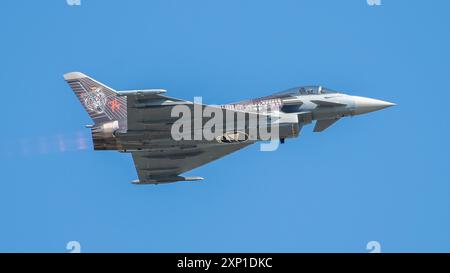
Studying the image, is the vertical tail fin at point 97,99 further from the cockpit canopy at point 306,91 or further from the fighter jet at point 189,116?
the cockpit canopy at point 306,91

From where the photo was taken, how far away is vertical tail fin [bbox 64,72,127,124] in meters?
31.6

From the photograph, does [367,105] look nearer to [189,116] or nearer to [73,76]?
[189,116]

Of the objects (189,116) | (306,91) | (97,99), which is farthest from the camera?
(306,91)

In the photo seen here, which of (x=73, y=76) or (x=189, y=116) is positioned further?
(x=73, y=76)

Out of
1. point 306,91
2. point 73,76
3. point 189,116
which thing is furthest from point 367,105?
point 73,76

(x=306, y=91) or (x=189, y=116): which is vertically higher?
(x=306, y=91)

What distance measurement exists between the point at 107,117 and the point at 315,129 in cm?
800

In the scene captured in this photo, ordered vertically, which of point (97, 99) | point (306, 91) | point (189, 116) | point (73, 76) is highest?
point (73, 76)

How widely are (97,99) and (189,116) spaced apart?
3756 mm

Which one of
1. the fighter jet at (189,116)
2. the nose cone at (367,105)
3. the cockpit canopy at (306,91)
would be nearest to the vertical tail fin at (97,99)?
the fighter jet at (189,116)

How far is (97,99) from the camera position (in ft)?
105

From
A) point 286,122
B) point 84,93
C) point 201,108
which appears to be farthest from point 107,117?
point 286,122

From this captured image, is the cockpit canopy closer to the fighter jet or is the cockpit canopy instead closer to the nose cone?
the fighter jet

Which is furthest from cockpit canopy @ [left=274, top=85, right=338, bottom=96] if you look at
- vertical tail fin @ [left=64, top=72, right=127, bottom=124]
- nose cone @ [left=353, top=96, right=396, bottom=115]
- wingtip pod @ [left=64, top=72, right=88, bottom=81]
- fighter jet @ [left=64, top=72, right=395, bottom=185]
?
wingtip pod @ [left=64, top=72, right=88, bottom=81]
